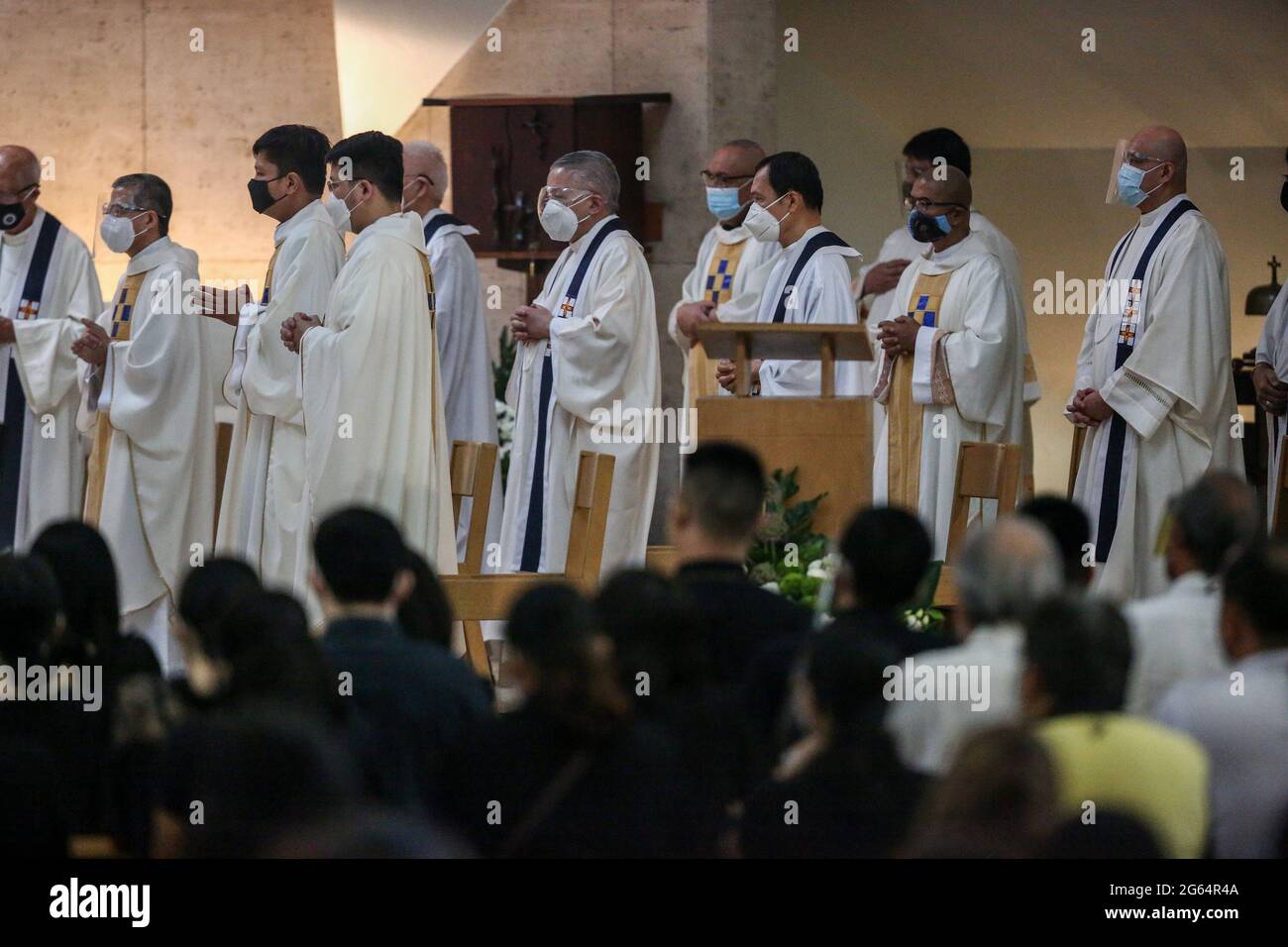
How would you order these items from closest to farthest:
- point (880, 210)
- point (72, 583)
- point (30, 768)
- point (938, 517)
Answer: point (30, 768) < point (72, 583) < point (938, 517) < point (880, 210)

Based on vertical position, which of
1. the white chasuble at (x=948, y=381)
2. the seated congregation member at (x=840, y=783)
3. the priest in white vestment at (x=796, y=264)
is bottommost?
the seated congregation member at (x=840, y=783)

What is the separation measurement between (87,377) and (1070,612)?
6.14 m

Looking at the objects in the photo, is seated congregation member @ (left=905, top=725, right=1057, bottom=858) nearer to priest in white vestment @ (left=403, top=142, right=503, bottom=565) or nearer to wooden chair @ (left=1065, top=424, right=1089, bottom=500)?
wooden chair @ (left=1065, top=424, right=1089, bottom=500)

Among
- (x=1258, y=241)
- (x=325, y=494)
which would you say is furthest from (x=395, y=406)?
(x=1258, y=241)

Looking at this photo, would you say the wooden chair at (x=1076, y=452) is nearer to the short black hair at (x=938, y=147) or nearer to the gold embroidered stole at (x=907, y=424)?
the gold embroidered stole at (x=907, y=424)

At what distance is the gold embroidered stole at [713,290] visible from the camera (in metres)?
9.92

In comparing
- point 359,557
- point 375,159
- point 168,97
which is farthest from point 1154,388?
point 168,97

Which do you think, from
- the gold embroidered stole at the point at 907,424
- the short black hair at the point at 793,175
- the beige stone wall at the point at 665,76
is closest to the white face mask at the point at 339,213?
the short black hair at the point at 793,175

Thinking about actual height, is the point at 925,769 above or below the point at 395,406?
below

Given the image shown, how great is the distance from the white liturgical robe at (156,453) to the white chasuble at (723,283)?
220cm

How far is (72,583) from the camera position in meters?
4.74

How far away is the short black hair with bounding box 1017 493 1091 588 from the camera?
193 inches
